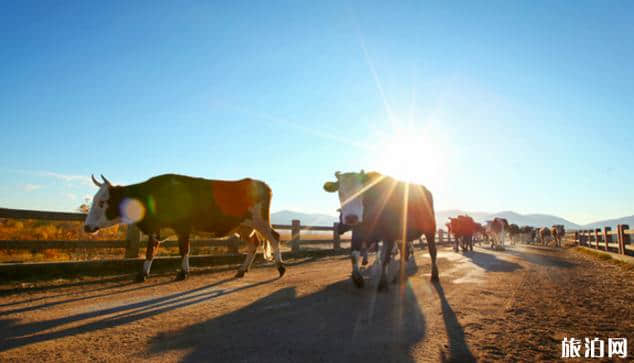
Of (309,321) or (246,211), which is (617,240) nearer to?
(246,211)

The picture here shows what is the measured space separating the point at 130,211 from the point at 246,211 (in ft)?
7.77

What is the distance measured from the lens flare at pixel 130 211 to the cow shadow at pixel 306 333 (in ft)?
13.4

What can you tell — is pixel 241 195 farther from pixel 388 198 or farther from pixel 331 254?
pixel 331 254

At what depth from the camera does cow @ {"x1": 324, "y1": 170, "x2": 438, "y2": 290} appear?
6371mm

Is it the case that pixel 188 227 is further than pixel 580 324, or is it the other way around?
pixel 188 227

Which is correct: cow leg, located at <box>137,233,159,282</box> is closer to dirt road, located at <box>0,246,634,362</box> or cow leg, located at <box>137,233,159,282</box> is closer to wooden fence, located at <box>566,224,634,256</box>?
dirt road, located at <box>0,246,634,362</box>

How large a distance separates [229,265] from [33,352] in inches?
286

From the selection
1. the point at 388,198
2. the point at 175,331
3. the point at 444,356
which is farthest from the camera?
the point at 388,198

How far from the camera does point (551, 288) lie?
225 inches

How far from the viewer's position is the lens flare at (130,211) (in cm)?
746

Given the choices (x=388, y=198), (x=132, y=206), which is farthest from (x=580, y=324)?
(x=132, y=206)

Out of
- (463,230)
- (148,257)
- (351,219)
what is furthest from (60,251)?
(463,230)

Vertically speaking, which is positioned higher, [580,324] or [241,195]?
[241,195]

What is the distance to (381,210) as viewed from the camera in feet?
21.8
